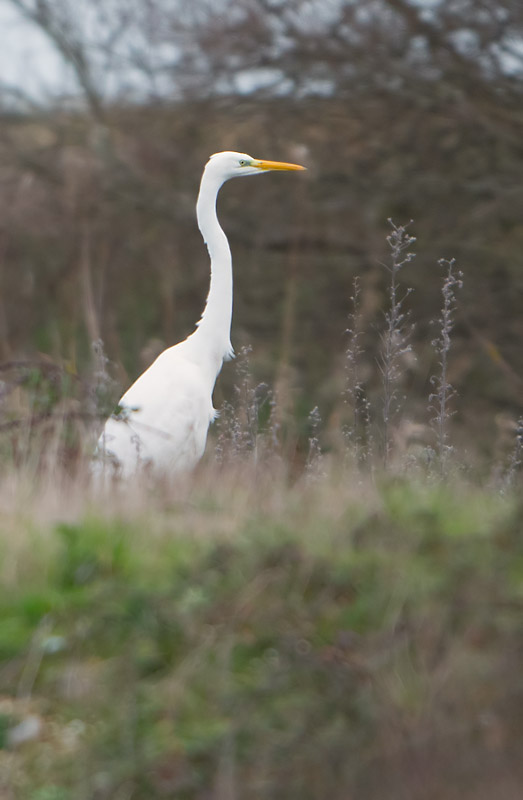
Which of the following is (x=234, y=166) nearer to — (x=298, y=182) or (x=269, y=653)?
(x=298, y=182)

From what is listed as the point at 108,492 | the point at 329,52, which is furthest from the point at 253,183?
the point at 108,492

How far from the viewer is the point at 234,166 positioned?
272 inches

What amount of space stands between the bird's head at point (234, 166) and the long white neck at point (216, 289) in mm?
97

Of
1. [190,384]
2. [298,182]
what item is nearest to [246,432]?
[190,384]

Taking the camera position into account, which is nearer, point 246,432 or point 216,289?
point 246,432

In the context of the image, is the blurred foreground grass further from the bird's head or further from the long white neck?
the bird's head

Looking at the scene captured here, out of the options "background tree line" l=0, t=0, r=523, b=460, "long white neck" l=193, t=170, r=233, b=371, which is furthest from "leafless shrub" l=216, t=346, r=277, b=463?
"background tree line" l=0, t=0, r=523, b=460

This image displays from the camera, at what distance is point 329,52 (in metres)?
9.08

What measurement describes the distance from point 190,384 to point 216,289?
2.26 feet

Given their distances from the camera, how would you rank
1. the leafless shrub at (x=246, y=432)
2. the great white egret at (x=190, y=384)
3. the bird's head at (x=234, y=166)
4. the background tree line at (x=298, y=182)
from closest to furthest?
the leafless shrub at (x=246, y=432)
the great white egret at (x=190, y=384)
the bird's head at (x=234, y=166)
the background tree line at (x=298, y=182)

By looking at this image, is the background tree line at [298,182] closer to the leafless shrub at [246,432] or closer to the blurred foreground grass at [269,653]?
the leafless shrub at [246,432]

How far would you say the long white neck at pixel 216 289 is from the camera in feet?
21.7

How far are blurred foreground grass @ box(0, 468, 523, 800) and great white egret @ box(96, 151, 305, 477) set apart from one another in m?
2.10

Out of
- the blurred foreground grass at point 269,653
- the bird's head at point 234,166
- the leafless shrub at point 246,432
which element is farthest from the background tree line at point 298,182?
the blurred foreground grass at point 269,653
